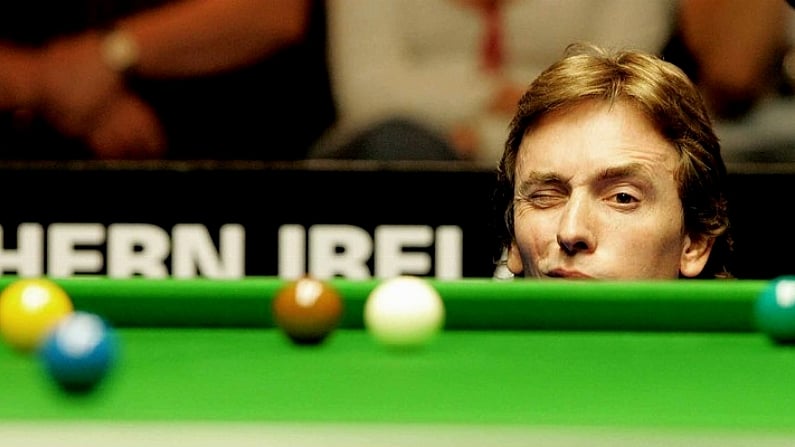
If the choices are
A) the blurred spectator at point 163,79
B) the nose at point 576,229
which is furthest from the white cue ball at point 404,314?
the blurred spectator at point 163,79

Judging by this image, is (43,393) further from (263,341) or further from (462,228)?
(462,228)

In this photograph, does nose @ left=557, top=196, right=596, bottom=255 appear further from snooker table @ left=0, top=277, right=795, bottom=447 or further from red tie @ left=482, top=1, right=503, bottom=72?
red tie @ left=482, top=1, right=503, bottom=72

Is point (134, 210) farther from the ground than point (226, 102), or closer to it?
closer to it

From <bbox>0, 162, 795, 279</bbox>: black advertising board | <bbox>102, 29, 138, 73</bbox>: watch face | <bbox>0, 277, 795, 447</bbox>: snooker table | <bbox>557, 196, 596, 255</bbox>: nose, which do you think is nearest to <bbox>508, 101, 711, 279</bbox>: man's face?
<bbox>557, 196, 596, 255</bbox>: nose

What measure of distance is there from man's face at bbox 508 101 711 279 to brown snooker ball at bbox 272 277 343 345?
2.23 feet

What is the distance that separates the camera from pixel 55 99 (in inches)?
150

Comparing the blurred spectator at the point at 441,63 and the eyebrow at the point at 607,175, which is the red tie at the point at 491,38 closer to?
the blurred spectator at the point at 441,63

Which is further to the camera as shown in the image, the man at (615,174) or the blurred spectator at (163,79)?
the blurred spectator at (163,79)

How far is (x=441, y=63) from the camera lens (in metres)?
3.73

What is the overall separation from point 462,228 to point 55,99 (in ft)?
4.90

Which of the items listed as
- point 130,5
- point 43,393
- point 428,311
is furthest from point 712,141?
point 130,5

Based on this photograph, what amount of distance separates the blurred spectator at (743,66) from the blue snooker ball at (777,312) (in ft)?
7.34

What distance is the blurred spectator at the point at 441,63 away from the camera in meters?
3.68

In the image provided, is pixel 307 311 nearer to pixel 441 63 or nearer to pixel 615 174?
pixel 615 174
